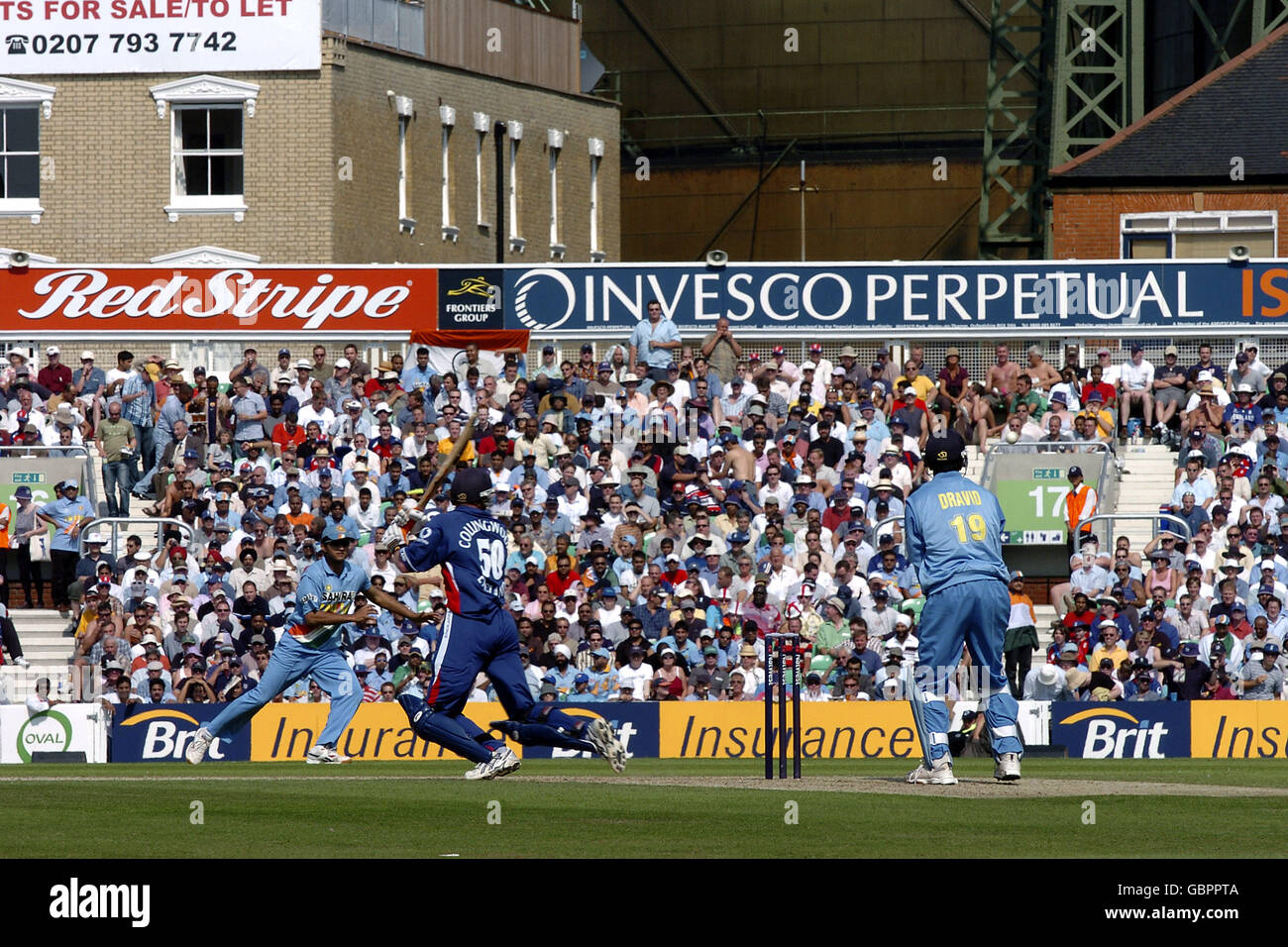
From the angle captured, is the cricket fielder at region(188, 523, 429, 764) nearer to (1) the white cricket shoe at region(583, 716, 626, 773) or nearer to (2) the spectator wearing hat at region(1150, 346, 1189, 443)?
(1) the white cricket shoe at region(583, 716, 626, 773)

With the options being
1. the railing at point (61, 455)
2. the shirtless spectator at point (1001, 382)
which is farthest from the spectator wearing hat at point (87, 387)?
the shirtless spectator at point (1001, 382)

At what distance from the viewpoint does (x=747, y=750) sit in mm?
21391

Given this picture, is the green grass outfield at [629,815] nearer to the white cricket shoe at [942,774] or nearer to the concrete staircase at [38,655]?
the white cricket shoe at [942,774]

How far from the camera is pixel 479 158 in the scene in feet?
151

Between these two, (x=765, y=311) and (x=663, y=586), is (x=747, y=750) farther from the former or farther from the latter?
(x=765, y=311)

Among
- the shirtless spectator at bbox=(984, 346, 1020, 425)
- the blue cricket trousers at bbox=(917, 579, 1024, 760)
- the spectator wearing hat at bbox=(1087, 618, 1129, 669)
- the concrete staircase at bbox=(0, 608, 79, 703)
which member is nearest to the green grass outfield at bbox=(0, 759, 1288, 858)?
the blue cricket trousers at bbox=(917, 579, 1024, 760)

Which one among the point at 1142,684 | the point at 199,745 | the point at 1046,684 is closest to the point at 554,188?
the point at 1046,684

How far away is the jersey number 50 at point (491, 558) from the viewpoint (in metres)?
13.3

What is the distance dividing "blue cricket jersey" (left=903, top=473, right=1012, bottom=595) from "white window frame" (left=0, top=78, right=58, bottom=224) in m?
31.8

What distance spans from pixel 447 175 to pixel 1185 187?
1453 centimetres

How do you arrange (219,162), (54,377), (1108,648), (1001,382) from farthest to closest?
(219,162) → (54,377) → (1001,382) → (1108,648)

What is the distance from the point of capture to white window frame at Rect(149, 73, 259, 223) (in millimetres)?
40750

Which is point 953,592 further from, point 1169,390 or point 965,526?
point 1169,390

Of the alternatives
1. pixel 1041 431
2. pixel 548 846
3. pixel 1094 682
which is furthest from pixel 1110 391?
pixel 548 846
